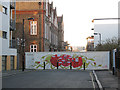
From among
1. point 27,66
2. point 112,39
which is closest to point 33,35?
point 27,66

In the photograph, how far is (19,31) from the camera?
44.8 m

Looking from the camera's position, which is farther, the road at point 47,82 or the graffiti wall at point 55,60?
the graffiti wall at point 55,60

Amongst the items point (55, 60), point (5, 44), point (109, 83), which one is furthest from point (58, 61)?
point (109, 83)

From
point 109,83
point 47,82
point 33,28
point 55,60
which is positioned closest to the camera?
point 109,83

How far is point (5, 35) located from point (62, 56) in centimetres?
867

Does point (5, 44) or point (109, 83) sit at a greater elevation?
point (5, 44)

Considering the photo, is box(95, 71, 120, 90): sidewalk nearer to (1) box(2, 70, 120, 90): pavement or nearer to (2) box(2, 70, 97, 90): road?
(1) box(2, 70, 120, 90): pavement

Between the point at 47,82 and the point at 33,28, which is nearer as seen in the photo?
the point at 47,82

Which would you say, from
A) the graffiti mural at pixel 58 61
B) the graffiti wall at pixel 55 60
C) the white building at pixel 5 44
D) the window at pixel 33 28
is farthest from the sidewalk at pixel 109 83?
the window at pixel 33 28

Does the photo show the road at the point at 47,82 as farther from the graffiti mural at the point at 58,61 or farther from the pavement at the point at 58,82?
the graffiti mural at the point at 58,61

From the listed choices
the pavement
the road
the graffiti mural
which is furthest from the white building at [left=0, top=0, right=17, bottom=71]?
the road

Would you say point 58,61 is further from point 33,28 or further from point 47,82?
point 47,82

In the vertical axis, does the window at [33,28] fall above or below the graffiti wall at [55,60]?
above

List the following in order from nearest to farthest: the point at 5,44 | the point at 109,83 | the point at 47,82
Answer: the point at 109,83
the point at 47,82
the point at 5,44
